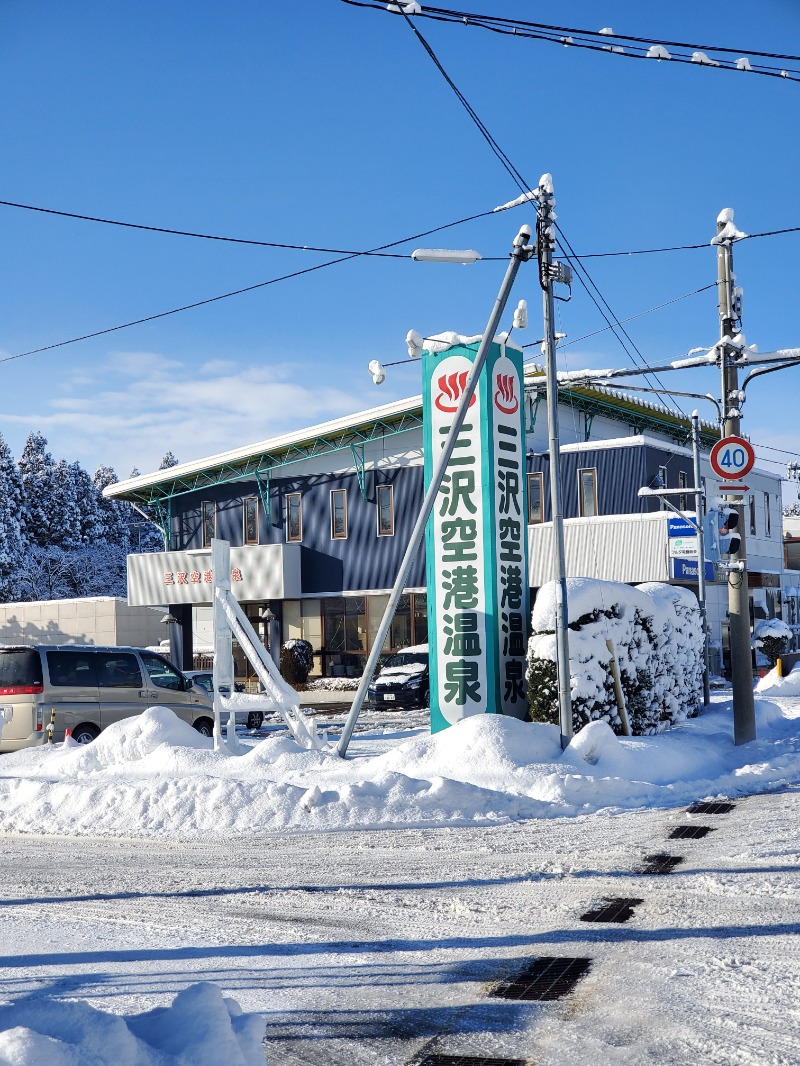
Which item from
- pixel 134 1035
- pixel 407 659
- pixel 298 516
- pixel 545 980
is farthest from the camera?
pixel 298 516

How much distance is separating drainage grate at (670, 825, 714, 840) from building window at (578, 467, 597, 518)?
2688 cm

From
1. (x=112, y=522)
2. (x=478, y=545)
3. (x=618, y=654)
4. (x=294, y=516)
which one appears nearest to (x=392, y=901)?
(x=618, y=654)

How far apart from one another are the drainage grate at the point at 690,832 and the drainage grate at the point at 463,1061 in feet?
18.9

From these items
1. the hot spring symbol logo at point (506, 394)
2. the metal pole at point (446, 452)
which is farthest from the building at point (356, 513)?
the metal pole at point (446, 452)

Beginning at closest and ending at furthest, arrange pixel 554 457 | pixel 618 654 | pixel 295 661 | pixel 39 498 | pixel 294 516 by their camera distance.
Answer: pixel 554 457, pixel 618 654, pixel 295 661, pixel 294 516, pixel 39 498

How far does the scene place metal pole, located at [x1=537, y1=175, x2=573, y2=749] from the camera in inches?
567

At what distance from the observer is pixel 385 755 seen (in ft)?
46.0

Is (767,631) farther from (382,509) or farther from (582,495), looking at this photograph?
(382,509)

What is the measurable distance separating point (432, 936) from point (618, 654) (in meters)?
10.0

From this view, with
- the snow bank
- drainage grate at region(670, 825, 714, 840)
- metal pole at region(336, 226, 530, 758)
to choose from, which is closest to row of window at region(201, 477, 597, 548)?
metal pole at region(336, 226, 530, 758)

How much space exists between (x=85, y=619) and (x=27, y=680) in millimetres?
29848

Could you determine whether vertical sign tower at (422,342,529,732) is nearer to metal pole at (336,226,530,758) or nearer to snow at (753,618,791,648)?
metal pole at (336,226,530,758)

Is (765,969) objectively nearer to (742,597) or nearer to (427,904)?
(427,904)

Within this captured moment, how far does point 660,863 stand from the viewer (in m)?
8.78
